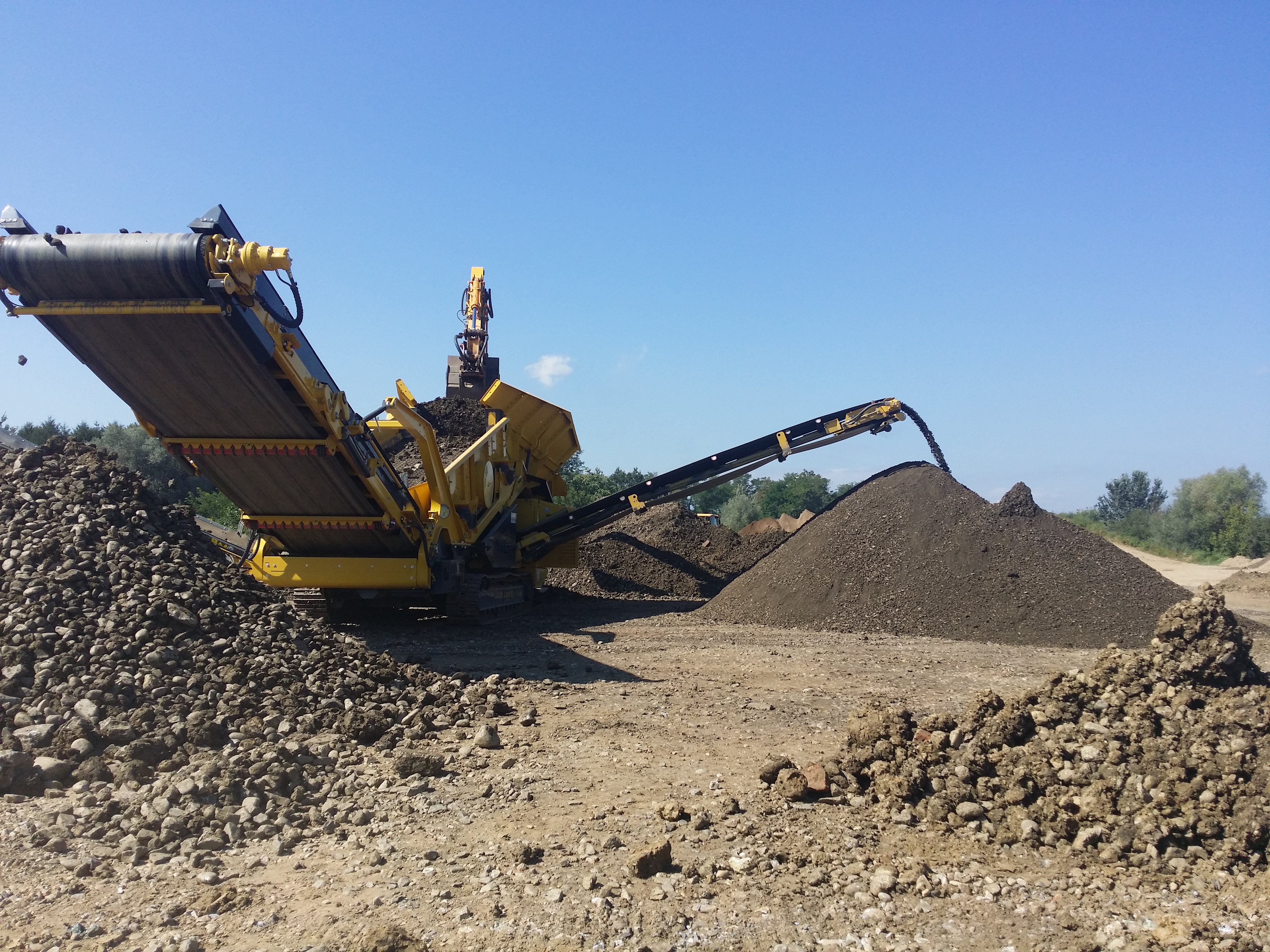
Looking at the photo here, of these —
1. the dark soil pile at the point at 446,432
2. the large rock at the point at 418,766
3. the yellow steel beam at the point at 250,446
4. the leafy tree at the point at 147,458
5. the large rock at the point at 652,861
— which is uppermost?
the leafy tree at the point at 147,458

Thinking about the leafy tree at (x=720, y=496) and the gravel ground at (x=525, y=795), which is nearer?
the gravel ground at (x=525, y=795)

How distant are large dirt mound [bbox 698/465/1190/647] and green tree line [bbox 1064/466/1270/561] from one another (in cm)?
2899

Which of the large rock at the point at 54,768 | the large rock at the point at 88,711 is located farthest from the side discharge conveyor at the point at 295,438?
the large rock at the point at 54,768

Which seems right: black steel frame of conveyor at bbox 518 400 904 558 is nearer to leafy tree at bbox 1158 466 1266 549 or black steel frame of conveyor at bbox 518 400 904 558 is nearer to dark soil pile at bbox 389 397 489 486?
dark soil pile at bbox 389 397 489 486

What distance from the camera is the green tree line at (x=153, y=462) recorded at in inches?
1189

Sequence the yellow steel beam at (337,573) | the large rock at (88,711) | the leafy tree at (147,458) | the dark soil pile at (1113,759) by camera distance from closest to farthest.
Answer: the dark soil pile at (1113,759)
the large rock at (88,711)
the yellow steel beam at (337,573)
the leafy tree at (147,458)

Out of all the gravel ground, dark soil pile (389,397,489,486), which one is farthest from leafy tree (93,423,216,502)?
the gravel ground

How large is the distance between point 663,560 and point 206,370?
1163 centimetres

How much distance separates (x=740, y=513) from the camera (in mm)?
51156

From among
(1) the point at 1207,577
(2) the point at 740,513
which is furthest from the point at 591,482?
→ (1) the point at 1207,577

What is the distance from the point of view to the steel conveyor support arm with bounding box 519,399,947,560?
1412cm

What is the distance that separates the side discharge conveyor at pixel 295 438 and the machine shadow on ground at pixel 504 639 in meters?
0.47

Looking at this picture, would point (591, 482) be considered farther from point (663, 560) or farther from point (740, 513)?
point (663, 560)

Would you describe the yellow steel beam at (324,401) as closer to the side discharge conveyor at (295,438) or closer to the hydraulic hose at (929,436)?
the side discharge conveyor at (295,438)
